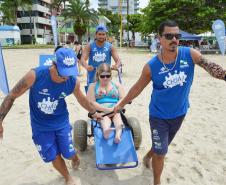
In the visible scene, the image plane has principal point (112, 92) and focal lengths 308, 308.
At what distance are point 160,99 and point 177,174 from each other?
1.38 metres

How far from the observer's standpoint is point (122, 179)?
13.6 ft

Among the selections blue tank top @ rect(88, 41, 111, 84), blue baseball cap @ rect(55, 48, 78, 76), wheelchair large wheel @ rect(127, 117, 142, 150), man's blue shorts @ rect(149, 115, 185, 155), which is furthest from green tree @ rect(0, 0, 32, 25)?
man's blue shorts @ rect(149, 115, 185, 155)

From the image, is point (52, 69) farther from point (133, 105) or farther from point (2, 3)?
point (2, 3)

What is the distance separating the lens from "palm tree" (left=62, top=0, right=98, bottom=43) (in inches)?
2115

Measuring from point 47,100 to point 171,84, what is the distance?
1.37 m

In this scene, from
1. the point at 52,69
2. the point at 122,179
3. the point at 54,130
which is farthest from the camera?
the point at 122,179

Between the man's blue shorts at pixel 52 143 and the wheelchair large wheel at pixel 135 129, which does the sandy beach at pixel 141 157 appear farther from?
the man's blue shorts at pixel 52 143

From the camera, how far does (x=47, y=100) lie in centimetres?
341

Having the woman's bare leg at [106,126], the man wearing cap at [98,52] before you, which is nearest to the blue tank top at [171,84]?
the woman's bare leg at [106,126]

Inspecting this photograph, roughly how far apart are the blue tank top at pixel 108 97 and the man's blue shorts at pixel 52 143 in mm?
1201

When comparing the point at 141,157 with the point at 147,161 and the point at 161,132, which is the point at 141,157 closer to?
the point at 147,161

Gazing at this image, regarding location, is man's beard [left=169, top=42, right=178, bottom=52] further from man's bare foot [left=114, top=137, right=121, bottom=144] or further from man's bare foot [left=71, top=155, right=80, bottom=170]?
man's bare foot [left=71, top=155, right=80, bottom=170]

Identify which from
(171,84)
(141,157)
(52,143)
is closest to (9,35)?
(141,157)

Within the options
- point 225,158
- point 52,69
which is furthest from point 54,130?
point 225,158
